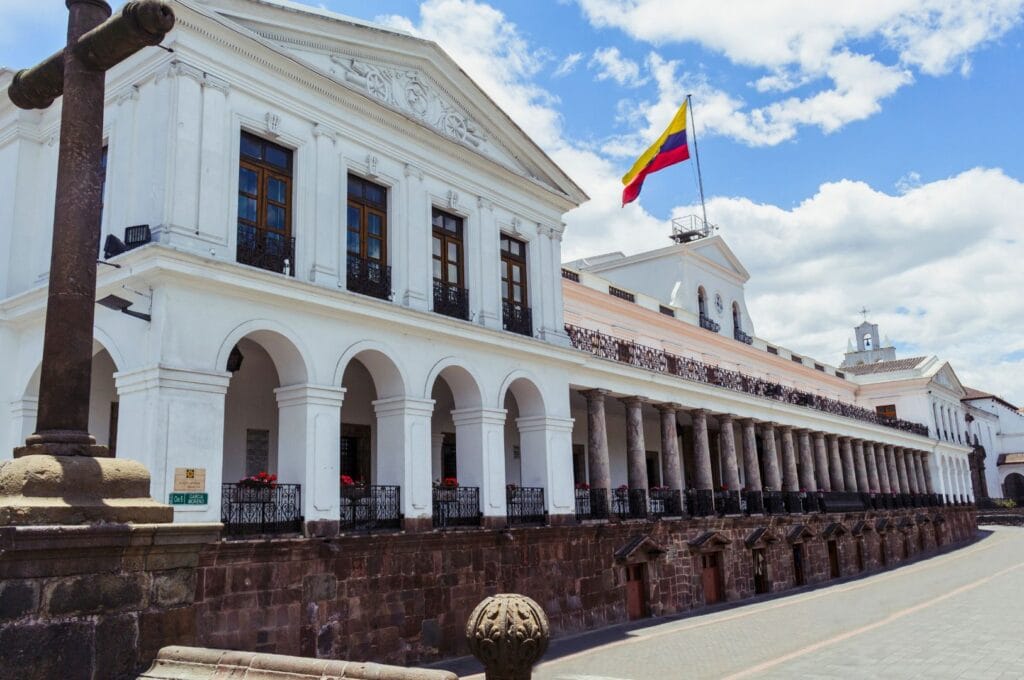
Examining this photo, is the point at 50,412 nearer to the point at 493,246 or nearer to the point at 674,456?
the point at 493,246

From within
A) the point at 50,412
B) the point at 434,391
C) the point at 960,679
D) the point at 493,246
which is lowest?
the point at 960,679

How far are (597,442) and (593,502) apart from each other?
1492 millimetres

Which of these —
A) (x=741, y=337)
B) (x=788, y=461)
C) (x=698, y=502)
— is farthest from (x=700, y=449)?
(x=741, y=337)

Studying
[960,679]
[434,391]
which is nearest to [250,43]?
[434,391]

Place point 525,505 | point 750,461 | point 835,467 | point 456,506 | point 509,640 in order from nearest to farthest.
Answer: point 509,640
point 456,506
point 525,505
point 750,461
point 835,467

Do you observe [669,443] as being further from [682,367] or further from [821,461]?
[821,461]

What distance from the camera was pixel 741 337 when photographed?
33688mm

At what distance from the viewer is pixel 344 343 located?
45.7 feet

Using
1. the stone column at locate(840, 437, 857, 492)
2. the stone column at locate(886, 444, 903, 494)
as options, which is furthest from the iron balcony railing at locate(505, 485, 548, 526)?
the stone column at locate(886, 444, 903, 494)

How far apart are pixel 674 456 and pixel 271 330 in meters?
13.3

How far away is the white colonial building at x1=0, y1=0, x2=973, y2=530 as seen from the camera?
38.8 ft

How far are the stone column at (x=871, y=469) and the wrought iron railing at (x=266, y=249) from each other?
31.3 meters

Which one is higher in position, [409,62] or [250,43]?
[409,62]

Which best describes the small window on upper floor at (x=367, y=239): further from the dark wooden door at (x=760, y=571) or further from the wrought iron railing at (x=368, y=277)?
the dark wooden door at (x=760, y=571)
